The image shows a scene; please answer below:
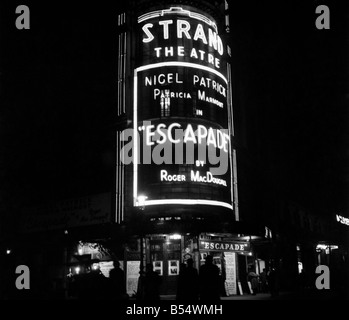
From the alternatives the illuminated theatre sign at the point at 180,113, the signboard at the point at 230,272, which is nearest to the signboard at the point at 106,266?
the illuminated theatre sign at the point at 180,113

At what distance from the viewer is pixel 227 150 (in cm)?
3347

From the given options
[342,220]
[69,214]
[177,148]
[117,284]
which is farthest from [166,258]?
[342,220]

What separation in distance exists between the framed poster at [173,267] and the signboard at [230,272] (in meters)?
3.43

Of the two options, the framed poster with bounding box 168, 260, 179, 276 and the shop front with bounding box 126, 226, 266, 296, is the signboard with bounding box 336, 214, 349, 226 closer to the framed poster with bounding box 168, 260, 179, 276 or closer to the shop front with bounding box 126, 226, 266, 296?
the shop front with bounding box 126, 226, 266, 296

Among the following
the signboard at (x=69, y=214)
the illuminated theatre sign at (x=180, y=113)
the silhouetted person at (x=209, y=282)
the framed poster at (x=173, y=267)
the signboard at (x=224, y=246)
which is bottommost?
the framed poster at (x=173, y=267)

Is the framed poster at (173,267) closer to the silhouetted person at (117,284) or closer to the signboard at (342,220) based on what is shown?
the silhouetted person at (117,284)

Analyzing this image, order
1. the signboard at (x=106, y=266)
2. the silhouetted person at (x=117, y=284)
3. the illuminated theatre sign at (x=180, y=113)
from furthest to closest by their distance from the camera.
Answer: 1. the signboard at (x=106, y=266)
2. the illuminated theatre sign at (x=180, y=113)
3. the silhouetted person at (x=117, y=284)

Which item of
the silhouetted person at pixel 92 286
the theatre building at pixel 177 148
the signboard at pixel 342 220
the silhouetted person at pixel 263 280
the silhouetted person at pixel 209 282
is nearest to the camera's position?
the silhouetted person at pixel 92 286

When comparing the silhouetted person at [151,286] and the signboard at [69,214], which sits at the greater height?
the signboard at [69,214]

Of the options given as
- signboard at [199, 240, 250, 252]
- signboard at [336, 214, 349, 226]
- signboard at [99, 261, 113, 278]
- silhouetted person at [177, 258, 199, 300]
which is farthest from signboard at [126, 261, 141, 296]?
signboard at [336, 214, 349, 226]

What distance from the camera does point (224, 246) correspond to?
3159cm

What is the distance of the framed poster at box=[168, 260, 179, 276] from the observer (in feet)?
99.3

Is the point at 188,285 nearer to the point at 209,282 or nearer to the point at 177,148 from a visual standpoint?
the point at 209,282

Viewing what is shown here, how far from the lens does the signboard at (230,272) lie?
1231 inches
